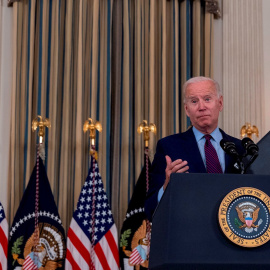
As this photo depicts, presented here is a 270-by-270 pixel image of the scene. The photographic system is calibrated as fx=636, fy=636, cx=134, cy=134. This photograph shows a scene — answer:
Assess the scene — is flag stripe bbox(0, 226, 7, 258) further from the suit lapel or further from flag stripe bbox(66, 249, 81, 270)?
the suit lapel

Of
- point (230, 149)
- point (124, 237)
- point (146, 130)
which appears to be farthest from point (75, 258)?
point (230, 149)

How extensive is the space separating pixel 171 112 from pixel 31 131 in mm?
1657

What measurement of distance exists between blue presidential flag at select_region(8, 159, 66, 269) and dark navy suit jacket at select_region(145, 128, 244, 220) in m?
3.08

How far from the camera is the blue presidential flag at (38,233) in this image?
6531 mm

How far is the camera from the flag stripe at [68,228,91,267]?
21.7 ft

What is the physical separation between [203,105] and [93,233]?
3.14 metres

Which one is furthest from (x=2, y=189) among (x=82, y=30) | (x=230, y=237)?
(x=230, y=237)

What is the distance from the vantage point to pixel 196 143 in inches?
150

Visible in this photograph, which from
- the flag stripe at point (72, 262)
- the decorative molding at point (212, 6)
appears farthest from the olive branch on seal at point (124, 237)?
the decorative molding at point (212, 6)

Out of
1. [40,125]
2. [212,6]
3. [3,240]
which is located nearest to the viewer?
[3,240]

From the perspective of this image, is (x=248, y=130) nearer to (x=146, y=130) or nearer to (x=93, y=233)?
(x=146, y=130)

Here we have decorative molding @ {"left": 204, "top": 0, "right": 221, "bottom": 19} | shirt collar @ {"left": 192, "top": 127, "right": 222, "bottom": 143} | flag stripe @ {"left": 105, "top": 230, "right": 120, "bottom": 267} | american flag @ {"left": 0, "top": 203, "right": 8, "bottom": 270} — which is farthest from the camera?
decorative molding @ {"left": 204, "top": 0, "right": 221, "bottom": 19}

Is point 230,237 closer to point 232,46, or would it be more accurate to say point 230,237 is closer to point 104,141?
point 104,141

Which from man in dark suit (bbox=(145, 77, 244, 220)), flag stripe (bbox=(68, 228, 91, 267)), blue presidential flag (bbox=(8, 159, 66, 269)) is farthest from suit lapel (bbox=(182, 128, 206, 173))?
blue presidential flag (bbox=(8, 159, 66, 269))
